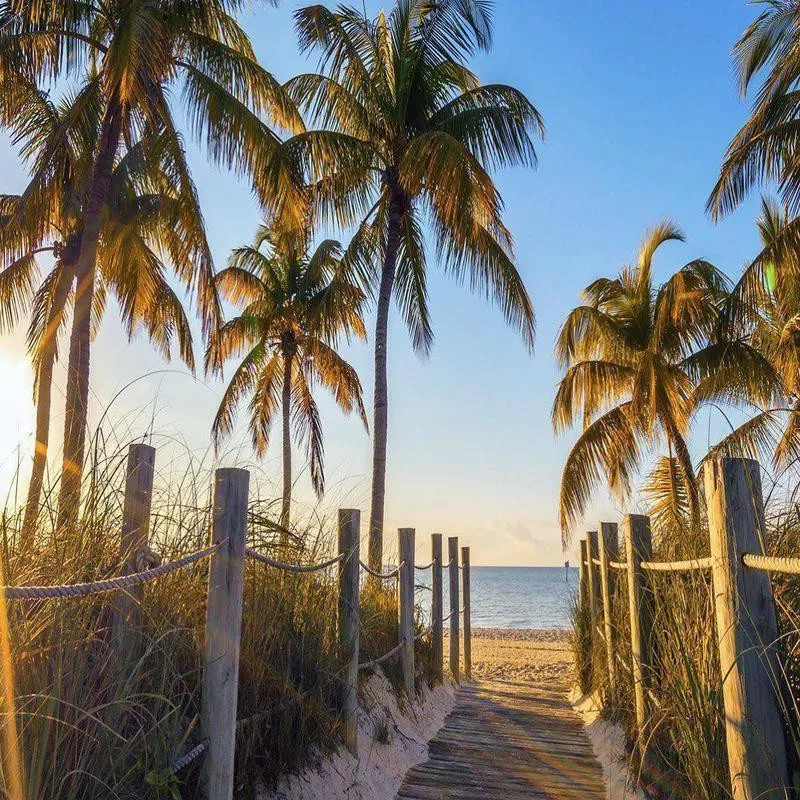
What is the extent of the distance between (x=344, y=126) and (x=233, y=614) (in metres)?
10.6

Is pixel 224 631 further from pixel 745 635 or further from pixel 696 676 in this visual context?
pixel 696 676

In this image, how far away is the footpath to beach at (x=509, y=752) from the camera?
4.91 metres

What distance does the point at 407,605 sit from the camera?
6.93m

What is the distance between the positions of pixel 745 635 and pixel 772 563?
1.46 ft

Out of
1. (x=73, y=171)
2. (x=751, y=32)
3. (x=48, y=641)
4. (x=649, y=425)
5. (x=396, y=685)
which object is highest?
(x=751, y=32)

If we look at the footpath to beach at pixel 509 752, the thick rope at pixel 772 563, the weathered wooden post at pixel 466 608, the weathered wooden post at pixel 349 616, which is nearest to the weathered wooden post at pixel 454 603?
the footpath to beach at pixel 509 752

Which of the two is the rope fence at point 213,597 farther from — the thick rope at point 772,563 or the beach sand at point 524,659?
the beach sand at point 524,659

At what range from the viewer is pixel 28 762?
2.07 metres

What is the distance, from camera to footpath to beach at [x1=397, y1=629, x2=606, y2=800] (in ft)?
16.1

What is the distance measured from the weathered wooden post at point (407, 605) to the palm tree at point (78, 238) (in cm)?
562

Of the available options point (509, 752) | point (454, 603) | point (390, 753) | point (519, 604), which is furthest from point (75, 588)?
point (519, 604)

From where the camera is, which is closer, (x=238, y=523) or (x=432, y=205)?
(x=238, y=523)

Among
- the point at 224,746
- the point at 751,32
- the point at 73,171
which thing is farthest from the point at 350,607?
the point at 751,32

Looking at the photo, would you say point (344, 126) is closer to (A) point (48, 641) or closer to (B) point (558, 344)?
(B) point (558, 344)
